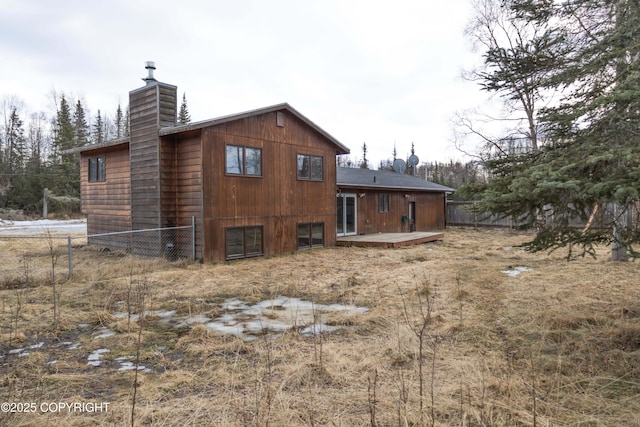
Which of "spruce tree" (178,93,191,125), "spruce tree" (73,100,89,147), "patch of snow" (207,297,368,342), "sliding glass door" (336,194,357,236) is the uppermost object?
"spruce tree" (178,93,191,125)

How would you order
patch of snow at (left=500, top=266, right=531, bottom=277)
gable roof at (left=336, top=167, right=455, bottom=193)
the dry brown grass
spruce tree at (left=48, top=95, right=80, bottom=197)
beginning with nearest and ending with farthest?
1. the dry brown grass
2. patch of snow at (left=500, top=266, right=531, bottom=277)
3. gable roof at (left=336, top=167, right=455, bottom=193)
4. spruce tree at (left=48, top=95, right=80, bottom=197)

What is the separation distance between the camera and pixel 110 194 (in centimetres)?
1220

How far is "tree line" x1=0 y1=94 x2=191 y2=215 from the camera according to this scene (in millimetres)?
30266

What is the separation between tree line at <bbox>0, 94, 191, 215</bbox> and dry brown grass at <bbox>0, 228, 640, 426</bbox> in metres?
29.0

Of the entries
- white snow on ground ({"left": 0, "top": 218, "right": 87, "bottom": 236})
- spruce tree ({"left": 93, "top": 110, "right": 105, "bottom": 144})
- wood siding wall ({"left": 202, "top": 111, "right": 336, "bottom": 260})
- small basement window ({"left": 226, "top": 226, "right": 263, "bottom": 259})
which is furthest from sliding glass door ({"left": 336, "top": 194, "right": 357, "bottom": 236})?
spruce tree ({"left": 93, "top": 110, "right": 105, "bottom": 144})

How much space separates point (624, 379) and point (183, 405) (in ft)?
10.9

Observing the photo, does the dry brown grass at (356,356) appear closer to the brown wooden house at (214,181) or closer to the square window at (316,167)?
the brown wooden house at (214,181)

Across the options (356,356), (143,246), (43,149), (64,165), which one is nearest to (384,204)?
(143,246)

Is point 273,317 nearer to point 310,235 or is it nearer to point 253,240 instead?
point 253,240

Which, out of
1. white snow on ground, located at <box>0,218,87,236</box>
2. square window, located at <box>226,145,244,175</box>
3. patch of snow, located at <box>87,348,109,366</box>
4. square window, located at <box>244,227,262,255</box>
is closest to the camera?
patch of snow, located at <box>87,348,109,366</box>

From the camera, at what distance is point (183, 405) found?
2.69 metres

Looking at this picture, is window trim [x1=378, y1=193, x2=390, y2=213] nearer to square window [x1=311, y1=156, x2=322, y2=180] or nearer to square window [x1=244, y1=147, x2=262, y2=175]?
square window [x1=311, y1=156, x2=322, y2=180]

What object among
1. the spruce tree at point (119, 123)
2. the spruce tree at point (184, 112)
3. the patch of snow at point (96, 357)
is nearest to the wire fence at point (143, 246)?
the patch of snow at point (96, 357)

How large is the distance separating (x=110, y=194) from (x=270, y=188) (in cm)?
525
